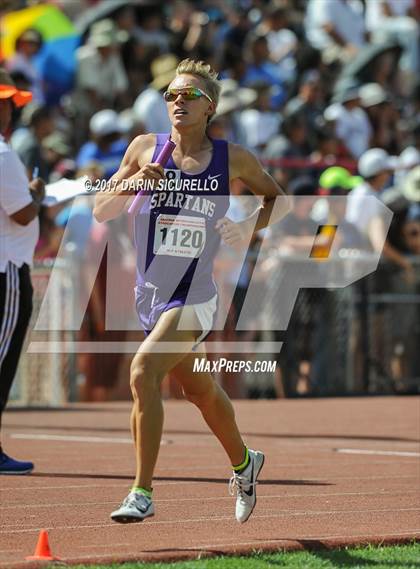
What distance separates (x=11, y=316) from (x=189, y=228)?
274cm

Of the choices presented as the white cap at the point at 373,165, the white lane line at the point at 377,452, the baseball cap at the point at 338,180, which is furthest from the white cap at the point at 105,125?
the white lane line at the point at 377,452

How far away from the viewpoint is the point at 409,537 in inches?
255

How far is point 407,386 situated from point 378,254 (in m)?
1.96

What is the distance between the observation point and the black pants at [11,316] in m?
9.25

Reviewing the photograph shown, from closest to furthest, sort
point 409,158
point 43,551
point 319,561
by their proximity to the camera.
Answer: point 43,551 < point 319,561 < point 409,158

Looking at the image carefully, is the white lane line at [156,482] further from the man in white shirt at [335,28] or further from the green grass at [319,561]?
the man in white shirt at [335,28]

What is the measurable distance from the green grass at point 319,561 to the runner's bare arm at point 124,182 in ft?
6.55

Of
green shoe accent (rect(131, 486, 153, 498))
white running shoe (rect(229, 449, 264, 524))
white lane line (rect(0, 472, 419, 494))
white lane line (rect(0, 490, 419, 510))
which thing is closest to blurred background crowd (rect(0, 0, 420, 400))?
white lane line (rect(0, 472, 419, 494))

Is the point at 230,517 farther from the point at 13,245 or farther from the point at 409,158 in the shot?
the point at 409,158

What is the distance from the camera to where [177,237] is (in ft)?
22.5

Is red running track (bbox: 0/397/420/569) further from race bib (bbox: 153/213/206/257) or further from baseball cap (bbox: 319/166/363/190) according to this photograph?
baseball cap (bbox: 319/166/363/190)

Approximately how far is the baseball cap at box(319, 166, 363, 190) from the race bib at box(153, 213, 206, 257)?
30.3ft

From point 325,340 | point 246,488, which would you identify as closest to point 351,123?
point 325,340

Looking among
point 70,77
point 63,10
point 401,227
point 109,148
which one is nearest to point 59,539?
point 109,148
